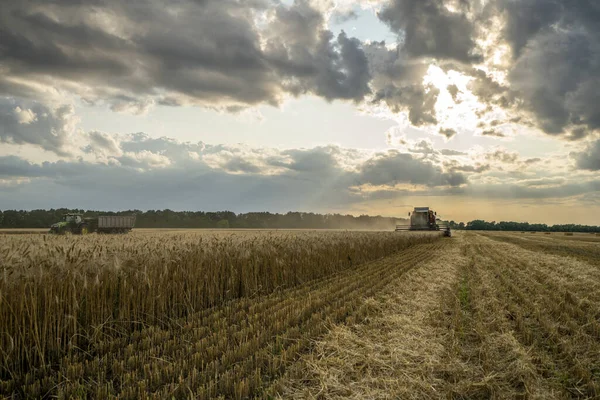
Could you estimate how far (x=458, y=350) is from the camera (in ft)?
15.7

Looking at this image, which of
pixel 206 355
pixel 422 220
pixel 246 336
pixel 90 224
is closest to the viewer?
pixel 206 355

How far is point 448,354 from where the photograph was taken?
183 inches

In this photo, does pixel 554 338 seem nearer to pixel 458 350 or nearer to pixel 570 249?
pixel 458 350

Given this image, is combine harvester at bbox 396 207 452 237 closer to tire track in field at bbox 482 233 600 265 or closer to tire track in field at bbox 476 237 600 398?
tire track in field at bbox 482 233 600 265

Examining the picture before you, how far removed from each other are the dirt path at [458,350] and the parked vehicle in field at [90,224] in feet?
95.5

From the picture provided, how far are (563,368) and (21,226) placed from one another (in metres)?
69.7

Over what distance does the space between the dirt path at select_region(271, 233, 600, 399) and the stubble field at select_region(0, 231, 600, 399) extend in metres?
0.02

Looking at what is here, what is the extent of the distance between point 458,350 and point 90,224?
3324 centimetres

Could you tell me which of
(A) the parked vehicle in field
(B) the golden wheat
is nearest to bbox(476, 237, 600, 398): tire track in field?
(B) the golden wheat

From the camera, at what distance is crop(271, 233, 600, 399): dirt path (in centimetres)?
382

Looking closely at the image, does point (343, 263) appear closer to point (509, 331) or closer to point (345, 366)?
point (509, 331)

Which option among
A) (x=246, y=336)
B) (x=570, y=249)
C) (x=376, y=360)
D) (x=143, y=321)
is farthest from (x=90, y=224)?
(x=570, y=249)

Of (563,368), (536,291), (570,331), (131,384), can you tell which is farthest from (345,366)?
(536,291)

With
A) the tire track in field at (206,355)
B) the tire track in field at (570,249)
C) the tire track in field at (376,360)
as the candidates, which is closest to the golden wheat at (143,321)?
the tire track in field at (206,355)
